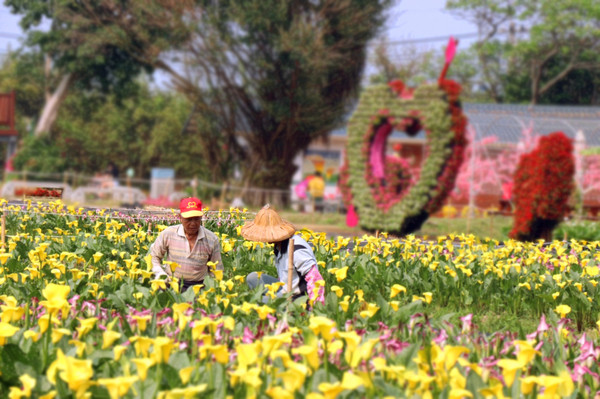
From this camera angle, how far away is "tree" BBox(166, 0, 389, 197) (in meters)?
23.7

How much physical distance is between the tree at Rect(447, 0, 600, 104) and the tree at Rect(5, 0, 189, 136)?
19276 mm

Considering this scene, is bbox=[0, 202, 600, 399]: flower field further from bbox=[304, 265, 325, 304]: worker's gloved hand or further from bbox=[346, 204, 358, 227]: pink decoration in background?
bbox=[346, 204, 358, 227]: pink decoration in background

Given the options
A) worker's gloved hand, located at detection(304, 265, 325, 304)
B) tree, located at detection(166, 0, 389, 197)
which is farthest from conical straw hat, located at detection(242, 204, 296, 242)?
tree, located at detection(166, 0, 389, 197)

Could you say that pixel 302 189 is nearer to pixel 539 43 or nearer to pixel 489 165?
pixel 489 165

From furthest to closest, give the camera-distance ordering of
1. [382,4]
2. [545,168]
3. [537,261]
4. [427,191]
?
[382,4] < [427,191] < [545,168] < [537,261]

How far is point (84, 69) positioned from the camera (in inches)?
1144

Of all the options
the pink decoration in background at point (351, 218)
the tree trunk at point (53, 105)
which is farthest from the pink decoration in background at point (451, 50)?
the tree trunk at point (53, 105)

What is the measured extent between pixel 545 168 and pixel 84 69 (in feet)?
67.0

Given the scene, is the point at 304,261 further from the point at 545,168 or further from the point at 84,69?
the point at 84,69

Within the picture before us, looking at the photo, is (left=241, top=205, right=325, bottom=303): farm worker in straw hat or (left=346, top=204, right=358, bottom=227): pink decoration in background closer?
(left=241, top=205, right=325, bottom=303): farm worker in straw hat

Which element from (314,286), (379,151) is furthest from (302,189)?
(314,286)

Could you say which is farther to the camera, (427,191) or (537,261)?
(427,191)

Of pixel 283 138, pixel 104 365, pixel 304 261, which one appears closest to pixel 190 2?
pixel 283 138

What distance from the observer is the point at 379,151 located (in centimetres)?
1725
